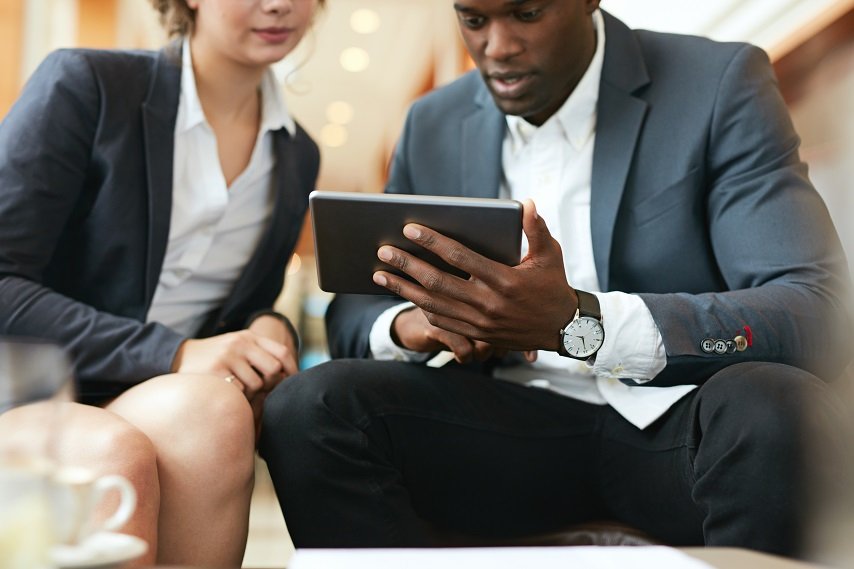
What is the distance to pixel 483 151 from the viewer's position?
1.45 m

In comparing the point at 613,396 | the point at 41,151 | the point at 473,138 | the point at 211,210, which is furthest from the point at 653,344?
the point at 41,151

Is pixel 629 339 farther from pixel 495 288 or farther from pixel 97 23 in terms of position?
pixel 97 23

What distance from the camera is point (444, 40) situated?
17.2 ft

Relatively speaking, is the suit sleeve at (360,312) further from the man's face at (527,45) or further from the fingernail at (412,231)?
the fingernail at (412,231)

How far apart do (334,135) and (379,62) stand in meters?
1.26

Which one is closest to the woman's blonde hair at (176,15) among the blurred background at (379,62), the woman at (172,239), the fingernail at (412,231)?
the woman at (172,239)

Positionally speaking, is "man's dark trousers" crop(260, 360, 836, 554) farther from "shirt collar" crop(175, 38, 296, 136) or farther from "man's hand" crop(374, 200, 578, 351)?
Answer: "shirt collar" crop(175, 38, 296, 136)

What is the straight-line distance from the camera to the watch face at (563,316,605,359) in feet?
3.64

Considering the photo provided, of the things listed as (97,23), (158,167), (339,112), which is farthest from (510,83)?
(339,112)

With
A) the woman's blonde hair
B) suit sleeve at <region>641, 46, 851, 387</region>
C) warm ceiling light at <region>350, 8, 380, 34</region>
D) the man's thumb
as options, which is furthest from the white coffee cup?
warm ceiling light at <region>350, 8, 380, 34</region>

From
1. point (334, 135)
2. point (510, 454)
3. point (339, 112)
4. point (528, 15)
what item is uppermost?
point (528, 15)

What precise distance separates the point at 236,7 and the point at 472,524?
0.85 meters

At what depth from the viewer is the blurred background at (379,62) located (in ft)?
5.77

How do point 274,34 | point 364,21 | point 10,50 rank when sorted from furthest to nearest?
1. point 364,21
2. point 10,50
3. point 274,34
